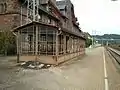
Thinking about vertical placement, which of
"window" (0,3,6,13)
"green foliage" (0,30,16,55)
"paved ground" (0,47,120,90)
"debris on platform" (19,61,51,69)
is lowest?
"paved ground" (0,47,120,90)

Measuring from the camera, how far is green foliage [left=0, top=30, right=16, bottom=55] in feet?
91.1

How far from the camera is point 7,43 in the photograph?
28.1 m

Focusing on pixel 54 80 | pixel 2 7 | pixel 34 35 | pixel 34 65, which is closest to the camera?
pixel 54 80

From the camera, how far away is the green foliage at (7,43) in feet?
91.1

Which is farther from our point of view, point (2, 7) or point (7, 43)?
point (2, 7)

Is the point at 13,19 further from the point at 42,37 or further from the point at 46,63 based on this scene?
the point at 46,63

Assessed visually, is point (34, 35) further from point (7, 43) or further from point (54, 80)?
point (54, 80)

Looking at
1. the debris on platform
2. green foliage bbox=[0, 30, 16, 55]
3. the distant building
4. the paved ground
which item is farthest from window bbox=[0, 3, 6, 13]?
the paved ground

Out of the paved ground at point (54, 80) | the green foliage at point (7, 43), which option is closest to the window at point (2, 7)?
the green foliage at point (7, 43)

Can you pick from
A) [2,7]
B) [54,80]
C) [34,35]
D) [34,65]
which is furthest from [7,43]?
[54,80]

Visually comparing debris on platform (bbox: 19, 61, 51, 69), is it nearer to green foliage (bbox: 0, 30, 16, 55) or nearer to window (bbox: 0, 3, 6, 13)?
green foliage (bbox: 0, 30, 16, 55)

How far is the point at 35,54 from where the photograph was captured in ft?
64.7

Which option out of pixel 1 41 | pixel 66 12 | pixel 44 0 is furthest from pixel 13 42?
pixel 66 12

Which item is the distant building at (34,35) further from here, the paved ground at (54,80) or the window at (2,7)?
the paved ground at (54,80)
